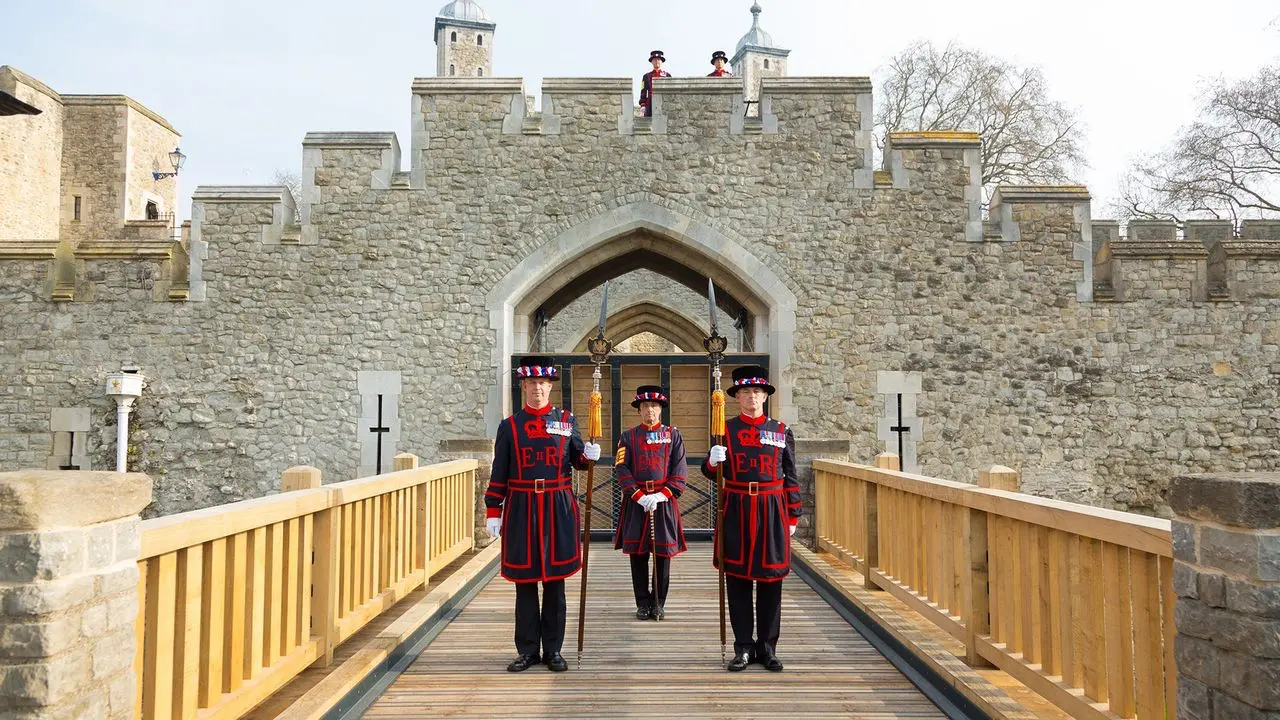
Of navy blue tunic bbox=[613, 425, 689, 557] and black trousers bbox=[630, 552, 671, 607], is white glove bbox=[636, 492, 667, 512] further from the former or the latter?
black trousers bbox=[630, 552, 671, 607]

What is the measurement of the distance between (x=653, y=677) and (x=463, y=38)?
169 feet

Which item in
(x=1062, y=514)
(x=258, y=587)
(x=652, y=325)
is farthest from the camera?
(x=652, y=325)

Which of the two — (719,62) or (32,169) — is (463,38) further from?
(719,62)

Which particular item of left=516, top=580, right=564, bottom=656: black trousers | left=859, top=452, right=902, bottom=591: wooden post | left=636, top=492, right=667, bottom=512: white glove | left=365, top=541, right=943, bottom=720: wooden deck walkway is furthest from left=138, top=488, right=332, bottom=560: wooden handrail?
left=859, top=452, right=902, bottom=591: wooden post

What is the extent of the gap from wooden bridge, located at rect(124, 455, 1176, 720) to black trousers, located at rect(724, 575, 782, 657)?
142mm

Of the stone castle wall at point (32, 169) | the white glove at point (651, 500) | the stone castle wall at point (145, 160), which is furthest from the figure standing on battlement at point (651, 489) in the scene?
the stone castle wall at point (145, 160)

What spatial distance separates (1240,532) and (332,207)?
31.2ft

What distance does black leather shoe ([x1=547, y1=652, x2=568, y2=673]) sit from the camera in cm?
458

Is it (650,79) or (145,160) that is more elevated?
(145,160)

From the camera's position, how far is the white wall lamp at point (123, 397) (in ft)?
32.3

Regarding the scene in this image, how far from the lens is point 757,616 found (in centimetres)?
469

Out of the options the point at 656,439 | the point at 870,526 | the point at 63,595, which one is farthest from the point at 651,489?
the point at 63,595

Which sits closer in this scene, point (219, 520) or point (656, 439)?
point (219, 520)

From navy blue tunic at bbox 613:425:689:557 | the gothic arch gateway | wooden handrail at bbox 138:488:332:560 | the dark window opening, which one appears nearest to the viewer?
wooden handrail at bbox 138:488:332:560
